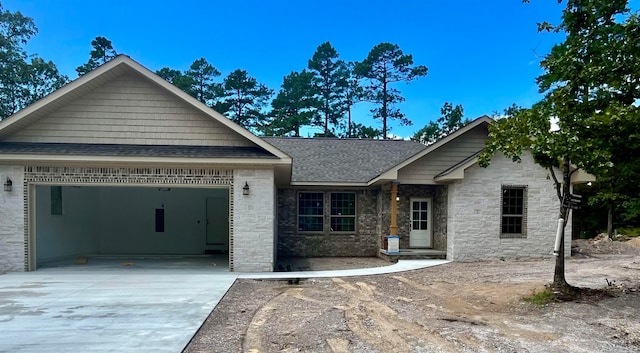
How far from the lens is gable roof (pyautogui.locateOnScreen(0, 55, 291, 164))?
9.69 m

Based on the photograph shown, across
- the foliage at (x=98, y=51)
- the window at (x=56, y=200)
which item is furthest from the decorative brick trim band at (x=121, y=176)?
the foliage at (x=98, y=51)

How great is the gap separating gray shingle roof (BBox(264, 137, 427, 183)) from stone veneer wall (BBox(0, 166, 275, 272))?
3747mm

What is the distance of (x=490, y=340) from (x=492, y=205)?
8087 mm

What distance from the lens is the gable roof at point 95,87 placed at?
9688mm

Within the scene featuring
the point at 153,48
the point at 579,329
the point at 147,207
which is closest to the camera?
the point at 579,329

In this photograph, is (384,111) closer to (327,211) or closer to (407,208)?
(407,208)

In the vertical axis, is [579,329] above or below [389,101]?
below

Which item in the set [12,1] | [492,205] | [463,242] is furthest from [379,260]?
[12,1]

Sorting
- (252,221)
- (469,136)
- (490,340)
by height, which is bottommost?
(490,340)

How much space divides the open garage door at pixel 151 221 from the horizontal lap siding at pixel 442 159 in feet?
A: 21.3

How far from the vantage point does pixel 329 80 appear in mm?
35562

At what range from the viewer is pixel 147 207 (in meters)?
14.5

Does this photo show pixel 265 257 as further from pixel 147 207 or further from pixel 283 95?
pixel 283 95

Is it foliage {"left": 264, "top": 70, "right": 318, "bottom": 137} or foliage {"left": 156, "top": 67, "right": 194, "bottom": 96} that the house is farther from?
foliage {"left": 156, "top": 67, "right": 194, "bottom": 96}
